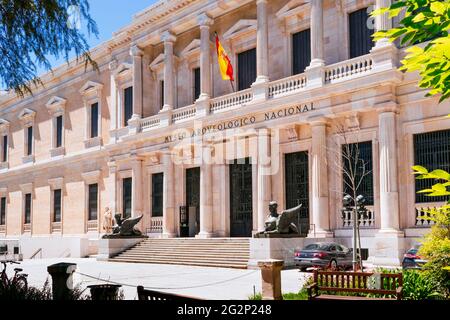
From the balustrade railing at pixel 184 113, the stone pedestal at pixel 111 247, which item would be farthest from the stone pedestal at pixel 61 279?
the balustrade railing at pixel 184 113

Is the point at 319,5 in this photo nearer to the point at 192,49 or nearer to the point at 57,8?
the point at 192,49

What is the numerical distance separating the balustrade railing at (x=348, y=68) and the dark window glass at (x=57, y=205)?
26884 mm

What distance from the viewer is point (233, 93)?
2914cm

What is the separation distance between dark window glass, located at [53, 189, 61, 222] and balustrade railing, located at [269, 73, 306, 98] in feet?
77.7

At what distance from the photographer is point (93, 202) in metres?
40.5

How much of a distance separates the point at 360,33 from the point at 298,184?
761cm

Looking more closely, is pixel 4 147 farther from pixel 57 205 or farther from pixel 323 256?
pixel 323 256

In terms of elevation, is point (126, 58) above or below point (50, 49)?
above

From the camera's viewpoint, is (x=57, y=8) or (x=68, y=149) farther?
(x=68, y=149)

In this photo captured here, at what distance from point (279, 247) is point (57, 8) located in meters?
14.0

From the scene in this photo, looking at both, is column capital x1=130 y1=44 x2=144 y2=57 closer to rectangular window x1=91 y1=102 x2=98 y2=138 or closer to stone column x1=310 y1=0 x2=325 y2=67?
rectangular window x1=91 y1=102 x2=98 y2=138

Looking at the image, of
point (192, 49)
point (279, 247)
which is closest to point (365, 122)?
point (279, 247)

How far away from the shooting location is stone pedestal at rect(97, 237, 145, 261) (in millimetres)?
30516

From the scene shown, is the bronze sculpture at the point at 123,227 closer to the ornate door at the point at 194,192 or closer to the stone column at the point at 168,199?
the stone column at the point at 168,199
